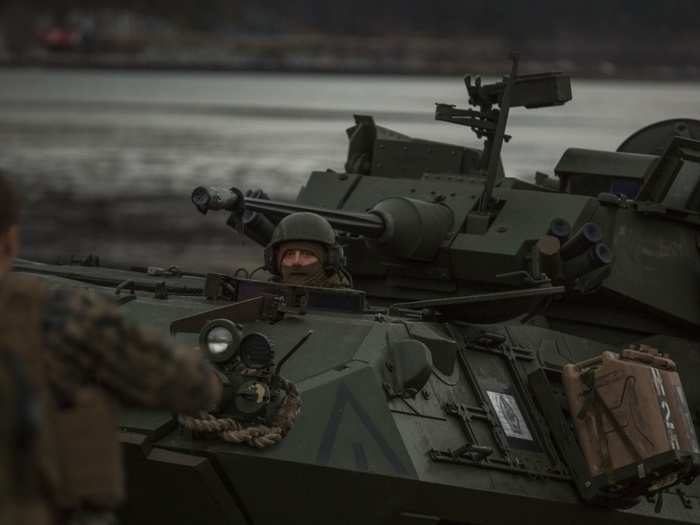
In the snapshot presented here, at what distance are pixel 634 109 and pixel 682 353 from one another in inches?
1518

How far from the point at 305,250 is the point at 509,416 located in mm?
1490

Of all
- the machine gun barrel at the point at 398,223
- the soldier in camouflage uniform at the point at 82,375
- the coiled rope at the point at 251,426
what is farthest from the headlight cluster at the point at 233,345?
the soldier in camouflage uniform at the point at 82,375

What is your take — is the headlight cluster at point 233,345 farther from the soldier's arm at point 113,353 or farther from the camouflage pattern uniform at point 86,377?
the soldier's arm at point 113,353

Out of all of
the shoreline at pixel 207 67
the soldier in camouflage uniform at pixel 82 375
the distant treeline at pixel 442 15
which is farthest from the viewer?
the shoreline at pixel 207 67

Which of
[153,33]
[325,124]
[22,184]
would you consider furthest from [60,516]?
[325,124]

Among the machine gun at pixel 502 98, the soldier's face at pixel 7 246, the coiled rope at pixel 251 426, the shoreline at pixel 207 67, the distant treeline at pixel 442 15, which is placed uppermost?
the shoreline at pixel 207 67

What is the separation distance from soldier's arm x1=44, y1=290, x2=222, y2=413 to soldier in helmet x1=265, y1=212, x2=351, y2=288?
17.1ft

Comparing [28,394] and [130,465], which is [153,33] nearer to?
[130,465]

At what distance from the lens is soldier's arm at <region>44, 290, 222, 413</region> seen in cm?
746

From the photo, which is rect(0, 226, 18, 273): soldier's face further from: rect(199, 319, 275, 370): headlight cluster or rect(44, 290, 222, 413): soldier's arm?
rect(199, 319, 275, 370): headlight cluster

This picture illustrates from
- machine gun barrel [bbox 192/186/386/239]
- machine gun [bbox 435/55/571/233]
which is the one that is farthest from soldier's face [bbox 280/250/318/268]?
machine gun [bbox 435/55/571/233]

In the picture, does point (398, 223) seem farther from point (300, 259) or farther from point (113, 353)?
point (113, 353)

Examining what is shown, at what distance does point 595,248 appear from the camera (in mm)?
13336

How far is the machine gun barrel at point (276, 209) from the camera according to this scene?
13047 mm
